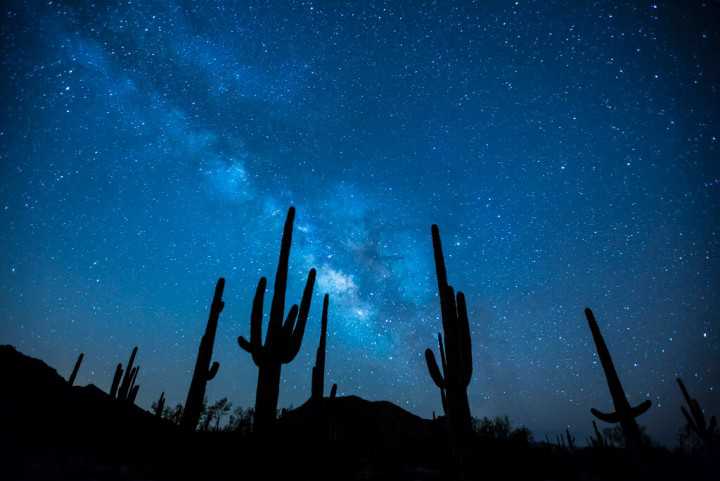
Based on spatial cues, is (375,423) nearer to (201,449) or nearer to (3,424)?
(201,449)

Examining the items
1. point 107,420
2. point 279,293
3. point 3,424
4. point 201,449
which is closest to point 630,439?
point 279,293

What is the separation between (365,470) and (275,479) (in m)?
2.16

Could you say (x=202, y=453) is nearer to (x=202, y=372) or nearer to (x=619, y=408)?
(x=202, y=372)

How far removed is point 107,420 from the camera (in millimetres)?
10469

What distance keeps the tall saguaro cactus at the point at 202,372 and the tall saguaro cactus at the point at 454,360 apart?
594 centimetres

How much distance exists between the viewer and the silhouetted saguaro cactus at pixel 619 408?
360 inches

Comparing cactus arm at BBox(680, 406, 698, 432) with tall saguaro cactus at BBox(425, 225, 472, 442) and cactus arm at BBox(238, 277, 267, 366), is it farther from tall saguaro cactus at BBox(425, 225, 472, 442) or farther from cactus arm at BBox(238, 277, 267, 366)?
cactus arm at BBox(238, 277, 267, 366)

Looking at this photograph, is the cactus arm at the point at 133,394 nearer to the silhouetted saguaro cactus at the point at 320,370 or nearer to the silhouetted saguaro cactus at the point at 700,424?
the silhouetted saguaro cactus at the point at 320,370

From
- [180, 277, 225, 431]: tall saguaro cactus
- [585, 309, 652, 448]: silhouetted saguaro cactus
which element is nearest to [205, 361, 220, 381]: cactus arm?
[180, 277, 225, 431]: tall saguaro cactus

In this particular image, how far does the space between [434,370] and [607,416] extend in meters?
5.66

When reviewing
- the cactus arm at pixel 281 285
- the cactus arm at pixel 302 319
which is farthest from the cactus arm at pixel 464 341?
the cactus arm at pixel 281 285

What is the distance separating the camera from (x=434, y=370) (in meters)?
8.41

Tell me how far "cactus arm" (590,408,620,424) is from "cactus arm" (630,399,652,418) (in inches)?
15.2

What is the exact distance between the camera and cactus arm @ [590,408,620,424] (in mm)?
9555
